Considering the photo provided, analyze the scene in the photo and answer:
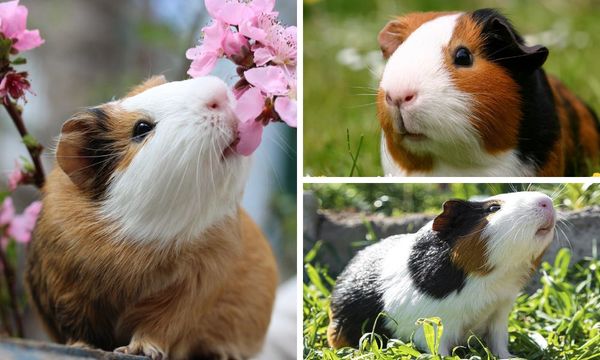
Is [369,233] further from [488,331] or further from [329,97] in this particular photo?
[329,97]

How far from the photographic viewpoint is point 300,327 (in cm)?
190

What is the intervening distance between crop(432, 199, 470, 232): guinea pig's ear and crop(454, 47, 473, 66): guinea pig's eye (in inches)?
12.1

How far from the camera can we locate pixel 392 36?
180cm

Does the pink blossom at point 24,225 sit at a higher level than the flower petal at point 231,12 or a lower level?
lower

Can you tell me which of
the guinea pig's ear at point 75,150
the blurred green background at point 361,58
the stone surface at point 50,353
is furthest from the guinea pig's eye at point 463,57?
the stone surface at point 50,353

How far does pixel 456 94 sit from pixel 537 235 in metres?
0.36

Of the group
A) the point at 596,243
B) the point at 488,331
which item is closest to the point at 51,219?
the point at 488,331

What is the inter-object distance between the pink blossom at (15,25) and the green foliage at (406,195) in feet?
2.63

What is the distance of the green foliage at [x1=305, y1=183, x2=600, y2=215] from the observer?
2064 millimetres

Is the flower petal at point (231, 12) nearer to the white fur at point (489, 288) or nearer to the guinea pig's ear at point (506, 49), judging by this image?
the guinea pig's ear at point (506, 49)

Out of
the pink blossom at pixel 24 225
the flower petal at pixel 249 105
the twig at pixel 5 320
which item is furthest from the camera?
the twig at pixel 5 320

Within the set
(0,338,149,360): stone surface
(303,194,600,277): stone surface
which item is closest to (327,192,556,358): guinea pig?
(303,194,600,277): stone surface

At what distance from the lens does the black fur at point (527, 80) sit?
1.66 metres

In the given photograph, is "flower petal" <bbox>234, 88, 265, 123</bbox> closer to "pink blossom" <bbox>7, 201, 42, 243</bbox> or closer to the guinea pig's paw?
the guinea pig's paw
